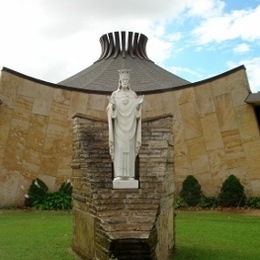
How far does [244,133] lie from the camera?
16828mm

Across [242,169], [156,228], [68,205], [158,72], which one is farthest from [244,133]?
[156,228]

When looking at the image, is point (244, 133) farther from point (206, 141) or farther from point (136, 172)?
point (136, 172)

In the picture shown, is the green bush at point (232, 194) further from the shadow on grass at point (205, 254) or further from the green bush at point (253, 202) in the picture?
the shadow on grass at point (205, 254)

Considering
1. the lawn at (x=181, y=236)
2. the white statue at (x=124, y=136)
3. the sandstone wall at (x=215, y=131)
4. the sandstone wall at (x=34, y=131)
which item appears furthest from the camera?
the sandstone wall at (x=215, y=131)

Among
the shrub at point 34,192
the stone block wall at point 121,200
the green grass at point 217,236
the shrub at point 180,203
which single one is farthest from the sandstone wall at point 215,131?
the stone block wall at point 121,200

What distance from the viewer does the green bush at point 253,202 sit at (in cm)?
1603

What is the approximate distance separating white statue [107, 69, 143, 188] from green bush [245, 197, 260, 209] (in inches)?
373

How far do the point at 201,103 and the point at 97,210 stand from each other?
11422 mm

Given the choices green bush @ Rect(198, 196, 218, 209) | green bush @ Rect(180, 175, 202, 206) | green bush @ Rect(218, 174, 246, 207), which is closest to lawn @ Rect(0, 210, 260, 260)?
green bush @ Rect(218, 174, 246, 207)

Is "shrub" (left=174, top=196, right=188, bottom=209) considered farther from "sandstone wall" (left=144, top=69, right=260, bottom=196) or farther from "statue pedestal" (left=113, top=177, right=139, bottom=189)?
"statue pedestal" (left=113, top=177, right=139, bottom=189)

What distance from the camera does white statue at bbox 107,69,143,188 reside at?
26.0 feet

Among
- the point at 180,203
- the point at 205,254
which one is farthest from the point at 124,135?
the point at 180,203

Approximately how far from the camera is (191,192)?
17.0 metres

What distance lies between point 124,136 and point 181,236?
13.6 feet
